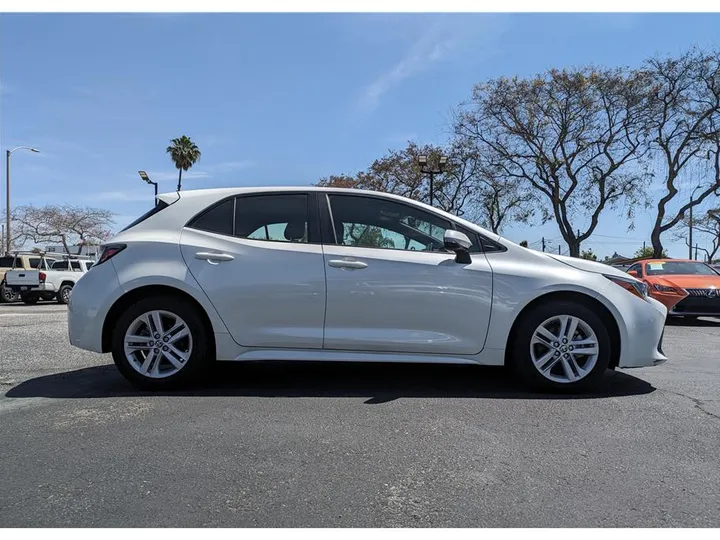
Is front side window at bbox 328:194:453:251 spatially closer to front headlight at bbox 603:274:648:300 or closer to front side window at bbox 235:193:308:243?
front side window at bbox 235:193:308:243

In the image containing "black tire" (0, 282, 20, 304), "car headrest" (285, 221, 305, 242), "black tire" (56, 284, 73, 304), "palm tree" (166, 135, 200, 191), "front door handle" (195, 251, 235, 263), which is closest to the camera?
"front door handle" (195, 251, 235, 263)

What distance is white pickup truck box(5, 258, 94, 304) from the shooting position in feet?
60.4

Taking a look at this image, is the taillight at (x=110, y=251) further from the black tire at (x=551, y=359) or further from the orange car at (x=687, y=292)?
the orange car at (x=687, y=292)

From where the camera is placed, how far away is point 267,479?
8.72ft

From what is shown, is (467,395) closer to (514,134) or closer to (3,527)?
(3,527)

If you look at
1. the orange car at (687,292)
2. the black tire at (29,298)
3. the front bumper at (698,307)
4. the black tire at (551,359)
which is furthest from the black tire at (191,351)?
the black tire at (29,298)

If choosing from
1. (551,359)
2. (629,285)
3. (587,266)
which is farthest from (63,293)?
(629,285)

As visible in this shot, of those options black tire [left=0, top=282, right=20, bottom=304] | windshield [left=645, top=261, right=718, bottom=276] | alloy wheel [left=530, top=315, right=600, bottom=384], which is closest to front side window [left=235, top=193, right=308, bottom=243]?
alloy wheel [left=530, top=315, right=600, bottom=384]

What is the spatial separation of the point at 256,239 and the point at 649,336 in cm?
328

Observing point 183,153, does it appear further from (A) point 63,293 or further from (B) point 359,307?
(B) point 359,307

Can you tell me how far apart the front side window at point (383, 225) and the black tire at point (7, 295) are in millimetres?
19005

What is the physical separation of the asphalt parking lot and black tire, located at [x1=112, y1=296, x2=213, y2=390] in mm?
149

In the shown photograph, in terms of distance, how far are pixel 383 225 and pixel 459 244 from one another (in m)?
0.69

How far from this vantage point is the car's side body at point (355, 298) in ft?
13.7
